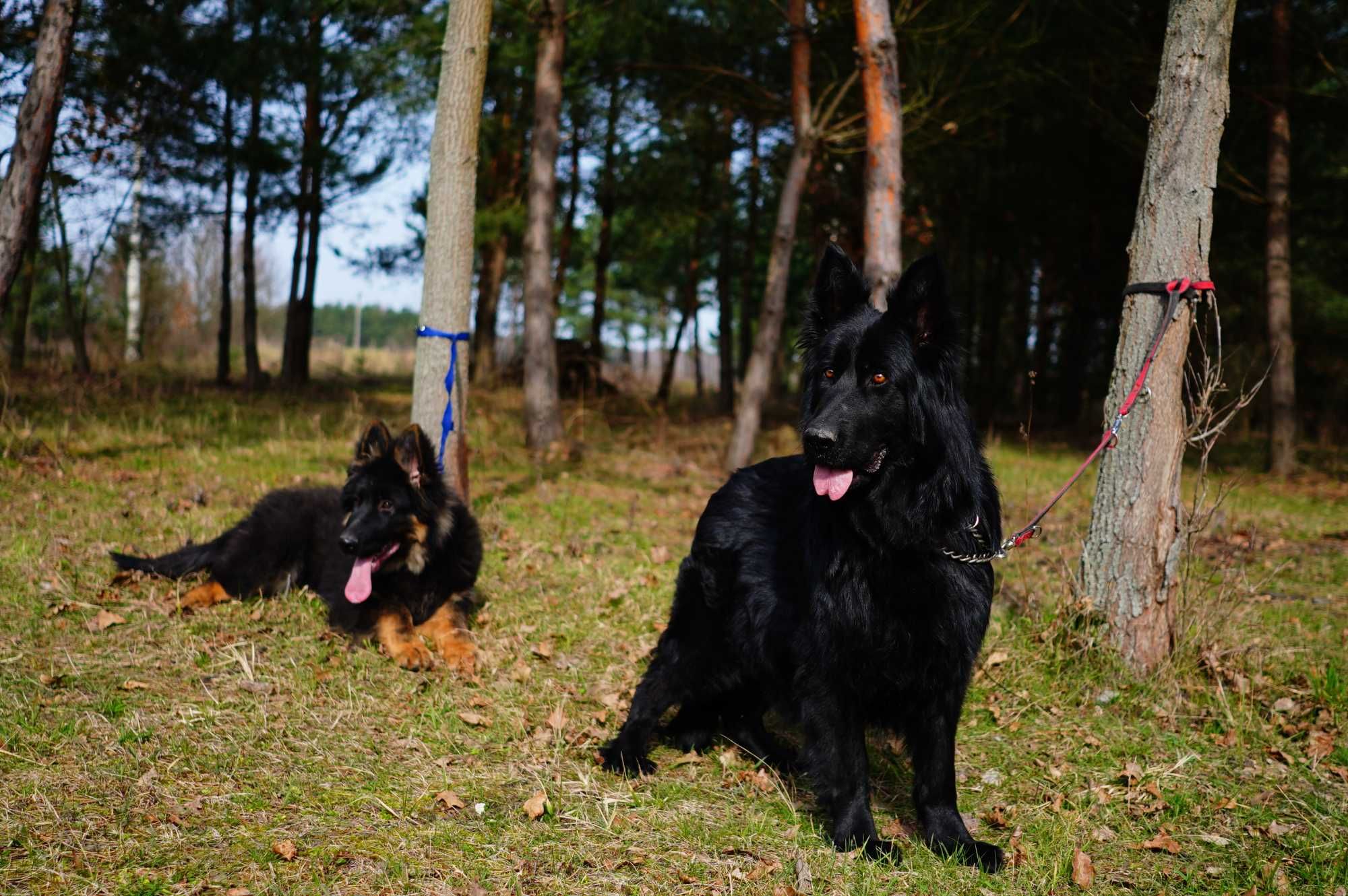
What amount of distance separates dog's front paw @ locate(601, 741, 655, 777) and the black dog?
130 cm

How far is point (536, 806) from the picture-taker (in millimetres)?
3594

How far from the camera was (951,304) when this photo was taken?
3188mm

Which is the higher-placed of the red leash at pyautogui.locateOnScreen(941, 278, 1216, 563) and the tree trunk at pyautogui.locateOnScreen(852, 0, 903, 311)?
the tree trunk at pyautogui.locateOnScreen(852, 0, 903, 311)

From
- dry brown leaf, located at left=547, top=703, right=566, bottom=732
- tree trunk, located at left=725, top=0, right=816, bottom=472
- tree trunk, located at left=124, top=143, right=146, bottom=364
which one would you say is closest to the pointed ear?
dry brown leaf, located at left=547, top=703, right=566, bottom=732

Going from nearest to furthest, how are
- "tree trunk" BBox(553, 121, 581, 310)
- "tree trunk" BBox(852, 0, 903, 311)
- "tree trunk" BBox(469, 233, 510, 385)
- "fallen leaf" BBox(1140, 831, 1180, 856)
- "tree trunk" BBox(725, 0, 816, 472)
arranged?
"fallen leaf" BBox(1140, 831, 1180, 856), "tree trunk" BBox(852, 0, 903, 311), "tree trunk" BBox(725, 0, 816, 472), "tree trunk" BBox(469, 233, 510, 385), "tree trunk" BBox(553, 121, 581, 310)

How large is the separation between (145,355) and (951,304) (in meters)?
25.2

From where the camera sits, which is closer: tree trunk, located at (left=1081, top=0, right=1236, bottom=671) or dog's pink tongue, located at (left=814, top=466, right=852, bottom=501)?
dog's pink tongue, located at (left=814, top=466, right=852, bottom=501)

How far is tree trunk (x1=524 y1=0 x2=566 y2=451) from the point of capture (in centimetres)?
1174

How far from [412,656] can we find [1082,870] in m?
3.51

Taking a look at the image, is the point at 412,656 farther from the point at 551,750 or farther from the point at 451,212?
the point at 451,212

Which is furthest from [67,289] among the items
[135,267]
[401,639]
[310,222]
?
[401,639]

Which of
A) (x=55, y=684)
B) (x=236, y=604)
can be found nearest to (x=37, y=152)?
(x=236, y=604)

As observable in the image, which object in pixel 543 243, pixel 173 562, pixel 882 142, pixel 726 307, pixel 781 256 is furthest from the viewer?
pixel 726 307

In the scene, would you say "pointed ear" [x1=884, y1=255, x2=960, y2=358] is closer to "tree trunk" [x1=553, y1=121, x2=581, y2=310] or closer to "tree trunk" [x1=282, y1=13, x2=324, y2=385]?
"tree trunk" [x1=282, y1=13, x2=324, y2=385]
